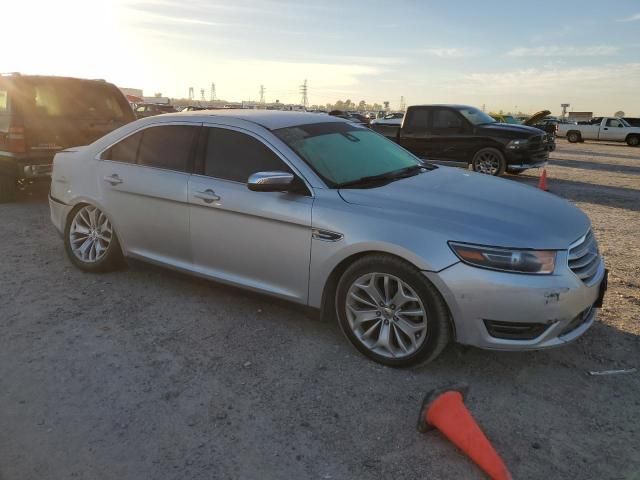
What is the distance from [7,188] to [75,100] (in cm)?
170

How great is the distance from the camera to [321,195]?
3.56m

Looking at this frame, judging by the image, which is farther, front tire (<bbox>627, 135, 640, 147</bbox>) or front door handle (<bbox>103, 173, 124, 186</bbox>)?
front tire (<bbox>627, 135, 640, 147</bbox>)

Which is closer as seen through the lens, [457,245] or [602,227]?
[457,245]

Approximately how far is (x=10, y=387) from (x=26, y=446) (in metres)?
0.66

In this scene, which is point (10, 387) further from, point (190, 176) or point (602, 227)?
point (602, 227)

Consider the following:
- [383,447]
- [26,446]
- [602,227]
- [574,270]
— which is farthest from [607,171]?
[26,446]

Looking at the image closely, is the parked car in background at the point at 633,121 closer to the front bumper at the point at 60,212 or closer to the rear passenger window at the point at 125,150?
the rear passenger window at the point at 125,150

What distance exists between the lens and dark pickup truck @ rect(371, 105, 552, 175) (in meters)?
11.7

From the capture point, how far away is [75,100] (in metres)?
8.14

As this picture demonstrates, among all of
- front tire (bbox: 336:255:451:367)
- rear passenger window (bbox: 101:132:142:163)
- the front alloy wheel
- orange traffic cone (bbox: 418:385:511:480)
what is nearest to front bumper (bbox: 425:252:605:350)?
front tire (bbox: 336:255:451:367)

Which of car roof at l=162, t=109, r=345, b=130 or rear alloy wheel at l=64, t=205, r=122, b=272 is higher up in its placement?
car roof at l=162, t=109, r=345, b=130

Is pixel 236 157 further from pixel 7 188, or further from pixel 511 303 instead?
pixel 7 188

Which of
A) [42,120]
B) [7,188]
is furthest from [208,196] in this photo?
[7,188]

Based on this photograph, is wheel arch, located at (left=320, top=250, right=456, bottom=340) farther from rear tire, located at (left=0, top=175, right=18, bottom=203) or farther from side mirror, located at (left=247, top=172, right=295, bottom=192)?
rear tire, located at (left=0, top=175, right=18, bottom=203)
